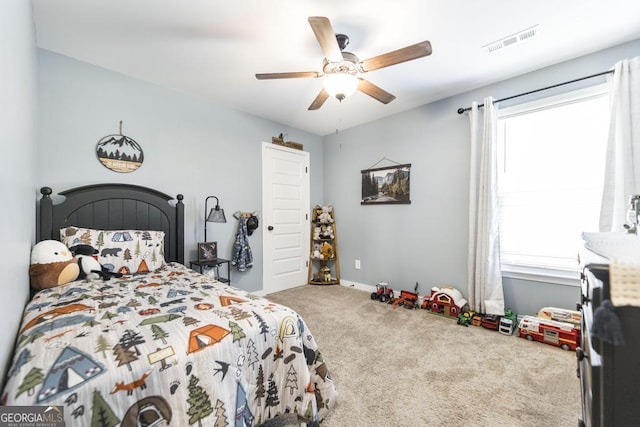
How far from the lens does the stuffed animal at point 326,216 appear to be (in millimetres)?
4309

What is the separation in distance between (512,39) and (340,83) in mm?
1452

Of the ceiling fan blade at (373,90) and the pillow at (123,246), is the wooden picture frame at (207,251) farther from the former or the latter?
the ceiling fan blade at (373,90)

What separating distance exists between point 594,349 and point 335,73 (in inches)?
76.0

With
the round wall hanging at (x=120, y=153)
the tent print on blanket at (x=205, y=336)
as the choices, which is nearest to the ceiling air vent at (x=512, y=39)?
the tent print on blanket at (x=205, y=336)

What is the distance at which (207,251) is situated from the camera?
3.02m

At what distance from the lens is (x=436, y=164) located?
3.23 meters

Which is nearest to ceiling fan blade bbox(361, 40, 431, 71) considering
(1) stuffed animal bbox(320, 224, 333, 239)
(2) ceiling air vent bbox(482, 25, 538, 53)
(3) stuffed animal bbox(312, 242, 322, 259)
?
(2) ceiling air vent bbox(482, 25, 538, 53)

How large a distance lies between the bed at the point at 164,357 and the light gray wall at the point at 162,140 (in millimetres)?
1168

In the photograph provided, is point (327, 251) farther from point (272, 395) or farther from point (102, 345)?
point (102, 345)

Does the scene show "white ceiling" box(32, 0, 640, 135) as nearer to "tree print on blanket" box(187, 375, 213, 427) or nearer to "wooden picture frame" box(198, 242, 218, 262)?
"wooden picture frame" box(198, 242, 218, 262)

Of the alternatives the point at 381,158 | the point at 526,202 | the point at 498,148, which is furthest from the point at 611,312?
the point at 381,158

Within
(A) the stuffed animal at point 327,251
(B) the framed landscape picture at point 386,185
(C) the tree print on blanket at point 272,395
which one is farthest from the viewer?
(A) the stuffed animal at point 327,251

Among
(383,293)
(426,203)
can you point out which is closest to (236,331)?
(383,293)

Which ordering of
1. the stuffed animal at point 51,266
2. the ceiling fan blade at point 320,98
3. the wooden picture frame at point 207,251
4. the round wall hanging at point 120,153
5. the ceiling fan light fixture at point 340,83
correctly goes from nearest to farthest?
1. the stuffed animal at point 51,266
2. the ceiling fan light fixture at point 340,83
3. the ceiling fan blade at point 320,98
4. the round wall hanging at point 120,153
5. the wooden picture frame at point 207,251
